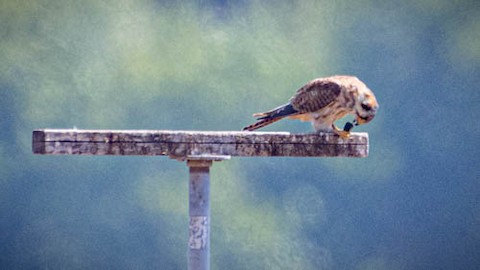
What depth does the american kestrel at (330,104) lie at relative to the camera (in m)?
5.89

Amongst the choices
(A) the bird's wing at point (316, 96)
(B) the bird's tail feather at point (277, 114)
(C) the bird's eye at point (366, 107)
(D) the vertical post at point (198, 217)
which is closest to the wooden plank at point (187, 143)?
(D) the vertical post at point (198, 217)

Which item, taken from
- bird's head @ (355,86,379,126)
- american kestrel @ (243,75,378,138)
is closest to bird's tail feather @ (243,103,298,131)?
american kestrel @ (243,75,378,138)

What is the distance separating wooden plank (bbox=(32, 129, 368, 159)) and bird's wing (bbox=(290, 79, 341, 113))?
2.00ft

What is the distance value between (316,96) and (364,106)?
411mm

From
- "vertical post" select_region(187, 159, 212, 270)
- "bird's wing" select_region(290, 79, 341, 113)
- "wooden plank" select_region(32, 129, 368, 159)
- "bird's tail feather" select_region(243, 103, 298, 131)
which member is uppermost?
"bird's wing" select_region(290, 79, 341, 113)

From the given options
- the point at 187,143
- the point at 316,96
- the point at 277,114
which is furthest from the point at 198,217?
the point at 316,96

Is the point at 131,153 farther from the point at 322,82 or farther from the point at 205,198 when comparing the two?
the point at 322,82

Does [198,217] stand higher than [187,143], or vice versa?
[187,143]

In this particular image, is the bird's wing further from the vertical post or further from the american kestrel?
the vertical post

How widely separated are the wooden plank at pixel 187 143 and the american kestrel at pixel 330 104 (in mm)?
407

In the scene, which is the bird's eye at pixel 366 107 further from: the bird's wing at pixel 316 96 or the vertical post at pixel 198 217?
the vertical post at pixel 198 217

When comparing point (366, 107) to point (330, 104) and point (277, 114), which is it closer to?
point (330, 104)

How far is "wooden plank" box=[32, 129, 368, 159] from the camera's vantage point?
519 centimetres

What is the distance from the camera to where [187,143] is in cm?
532
